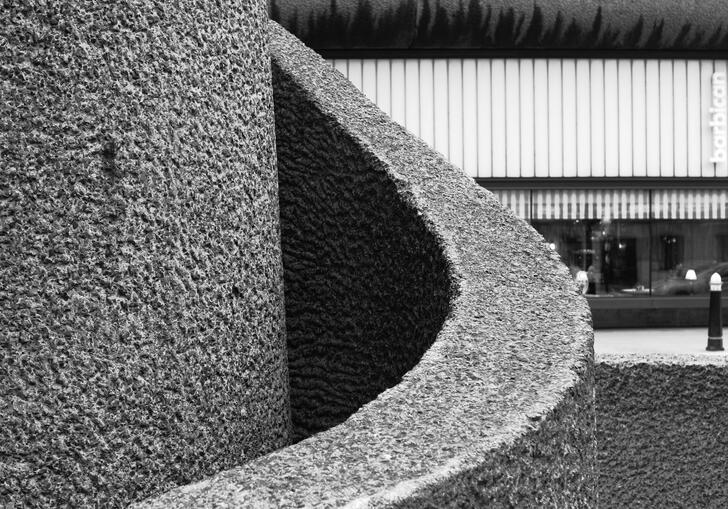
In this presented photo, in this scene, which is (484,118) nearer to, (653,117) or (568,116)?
(568,116)

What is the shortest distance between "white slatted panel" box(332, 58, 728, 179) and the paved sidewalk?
2623 millimetres

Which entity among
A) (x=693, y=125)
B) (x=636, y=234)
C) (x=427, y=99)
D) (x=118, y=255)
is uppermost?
(x=118, y=255)

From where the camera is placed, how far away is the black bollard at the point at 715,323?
12594mm

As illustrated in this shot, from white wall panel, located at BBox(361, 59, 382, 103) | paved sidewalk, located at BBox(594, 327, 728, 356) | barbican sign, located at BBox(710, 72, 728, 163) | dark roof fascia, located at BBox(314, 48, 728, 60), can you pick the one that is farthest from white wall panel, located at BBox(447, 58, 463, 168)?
barbican sign, located at BBox(710, 72, 728, 163)

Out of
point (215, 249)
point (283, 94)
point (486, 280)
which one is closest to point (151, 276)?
point (215, 249)

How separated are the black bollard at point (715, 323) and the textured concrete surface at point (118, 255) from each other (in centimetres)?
1172

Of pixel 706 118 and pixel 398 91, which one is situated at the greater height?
pixel 398 91

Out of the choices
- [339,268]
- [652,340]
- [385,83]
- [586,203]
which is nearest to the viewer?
[339,268]

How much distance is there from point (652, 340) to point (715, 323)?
63.9 inches

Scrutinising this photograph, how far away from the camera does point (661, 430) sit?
10.3 ft

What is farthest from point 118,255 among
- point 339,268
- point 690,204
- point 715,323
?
point 690,204

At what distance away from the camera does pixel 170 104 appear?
5.70 ft

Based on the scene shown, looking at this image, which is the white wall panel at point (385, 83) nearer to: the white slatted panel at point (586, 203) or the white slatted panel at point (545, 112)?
the white slatted panel at point (545, 112)

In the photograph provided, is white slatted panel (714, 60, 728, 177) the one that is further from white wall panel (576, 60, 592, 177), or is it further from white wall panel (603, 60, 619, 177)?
white wall panel (576, 60, 592, 177)
